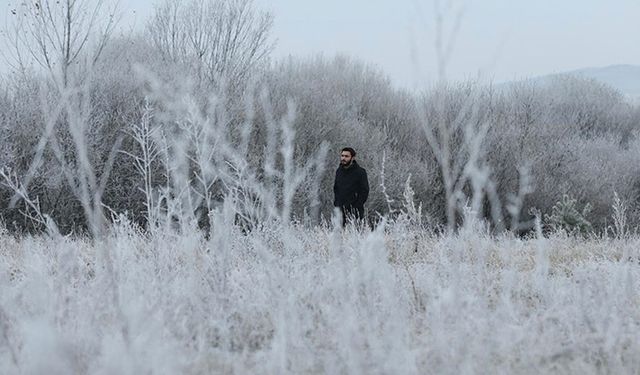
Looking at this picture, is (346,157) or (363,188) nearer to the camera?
(346,157)

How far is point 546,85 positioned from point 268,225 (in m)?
27.5

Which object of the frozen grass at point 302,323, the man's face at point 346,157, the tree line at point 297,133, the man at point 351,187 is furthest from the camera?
the tree line at point 297,133

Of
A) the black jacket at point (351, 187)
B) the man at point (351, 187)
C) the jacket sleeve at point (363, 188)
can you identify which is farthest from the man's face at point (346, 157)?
the jacket sleeve at point (363, 188)

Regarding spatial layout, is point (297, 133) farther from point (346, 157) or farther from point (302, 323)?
point (302, 323)

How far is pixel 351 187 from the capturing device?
904 centimetres

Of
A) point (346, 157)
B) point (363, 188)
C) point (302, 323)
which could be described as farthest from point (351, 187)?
point (302, 323)

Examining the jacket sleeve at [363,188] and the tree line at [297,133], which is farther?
the tree line at [297,133]

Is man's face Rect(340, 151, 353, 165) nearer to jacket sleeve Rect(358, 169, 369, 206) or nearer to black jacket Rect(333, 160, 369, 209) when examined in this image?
black jacket Rect(333, 160, 369, 209)

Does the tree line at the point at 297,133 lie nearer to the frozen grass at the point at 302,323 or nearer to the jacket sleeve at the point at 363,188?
the jacket sleeve at the point at 363,188

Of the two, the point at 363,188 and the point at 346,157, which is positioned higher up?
the point at 346,157

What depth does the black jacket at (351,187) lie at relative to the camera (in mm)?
9031

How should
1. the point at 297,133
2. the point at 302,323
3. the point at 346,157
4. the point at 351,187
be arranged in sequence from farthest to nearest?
the point at 297,133 < the point at 351,187 < the point at 346,157 < the point at 302,323

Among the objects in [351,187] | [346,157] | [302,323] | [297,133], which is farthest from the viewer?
[297,133]

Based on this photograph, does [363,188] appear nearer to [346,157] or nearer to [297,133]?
[346,157]
